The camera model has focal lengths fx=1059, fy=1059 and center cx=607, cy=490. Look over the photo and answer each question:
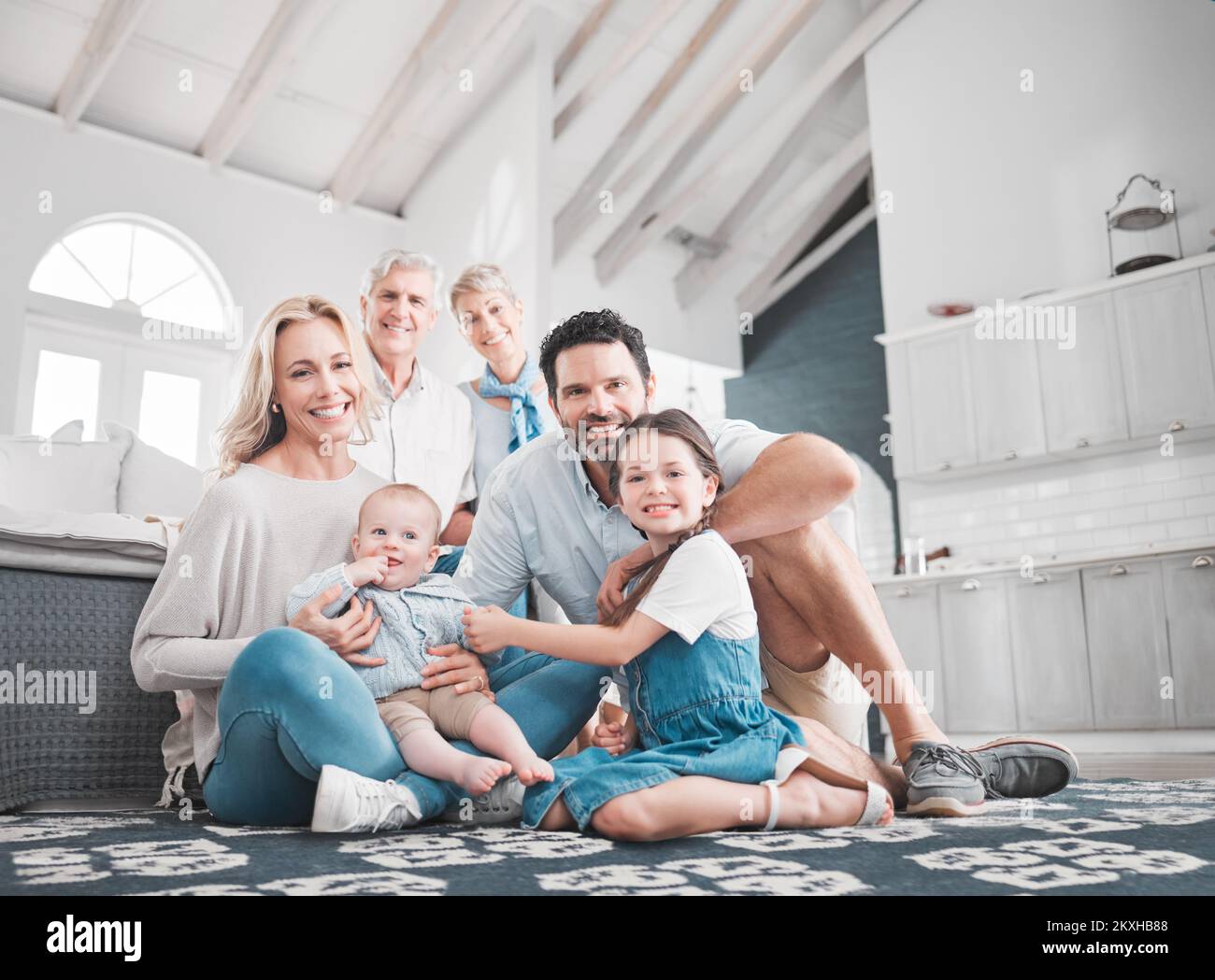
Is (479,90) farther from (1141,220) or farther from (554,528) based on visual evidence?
(554,528)

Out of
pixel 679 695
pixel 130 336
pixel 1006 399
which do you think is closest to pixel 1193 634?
pixel 1006 399

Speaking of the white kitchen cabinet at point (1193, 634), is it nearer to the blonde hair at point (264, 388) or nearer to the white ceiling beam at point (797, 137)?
the white ceiling beam at point (797, 137)

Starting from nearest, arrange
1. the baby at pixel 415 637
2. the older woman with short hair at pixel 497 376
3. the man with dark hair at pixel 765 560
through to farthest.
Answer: the baby at pixel 415 637
the man with dark hair at pixel 765 560
the older woman with short hair at pixel 497 376

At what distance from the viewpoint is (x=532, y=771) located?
145 cm

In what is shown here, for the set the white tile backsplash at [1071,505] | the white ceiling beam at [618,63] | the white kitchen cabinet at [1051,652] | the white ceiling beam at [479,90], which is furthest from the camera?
the white ceiling beam at [479,90]

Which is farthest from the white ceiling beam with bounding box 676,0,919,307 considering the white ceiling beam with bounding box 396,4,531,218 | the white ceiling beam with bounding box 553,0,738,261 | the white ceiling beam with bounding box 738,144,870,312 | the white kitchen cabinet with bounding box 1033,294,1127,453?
the white kitchen cabinet with bounding box 1033,294,1127,453

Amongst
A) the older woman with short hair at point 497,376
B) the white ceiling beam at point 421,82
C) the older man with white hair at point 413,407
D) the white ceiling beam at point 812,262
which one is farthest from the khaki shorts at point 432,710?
the white ceiling beam at point 812,262

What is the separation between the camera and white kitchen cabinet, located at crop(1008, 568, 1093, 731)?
16.5 feet

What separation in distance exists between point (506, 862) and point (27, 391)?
5.89 meters

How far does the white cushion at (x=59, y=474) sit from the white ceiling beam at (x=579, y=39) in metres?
4.80

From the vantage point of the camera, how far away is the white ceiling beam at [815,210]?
26.3 ft

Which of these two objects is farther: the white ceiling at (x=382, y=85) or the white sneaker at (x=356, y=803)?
the white ceiling at (x=382, y=85)
